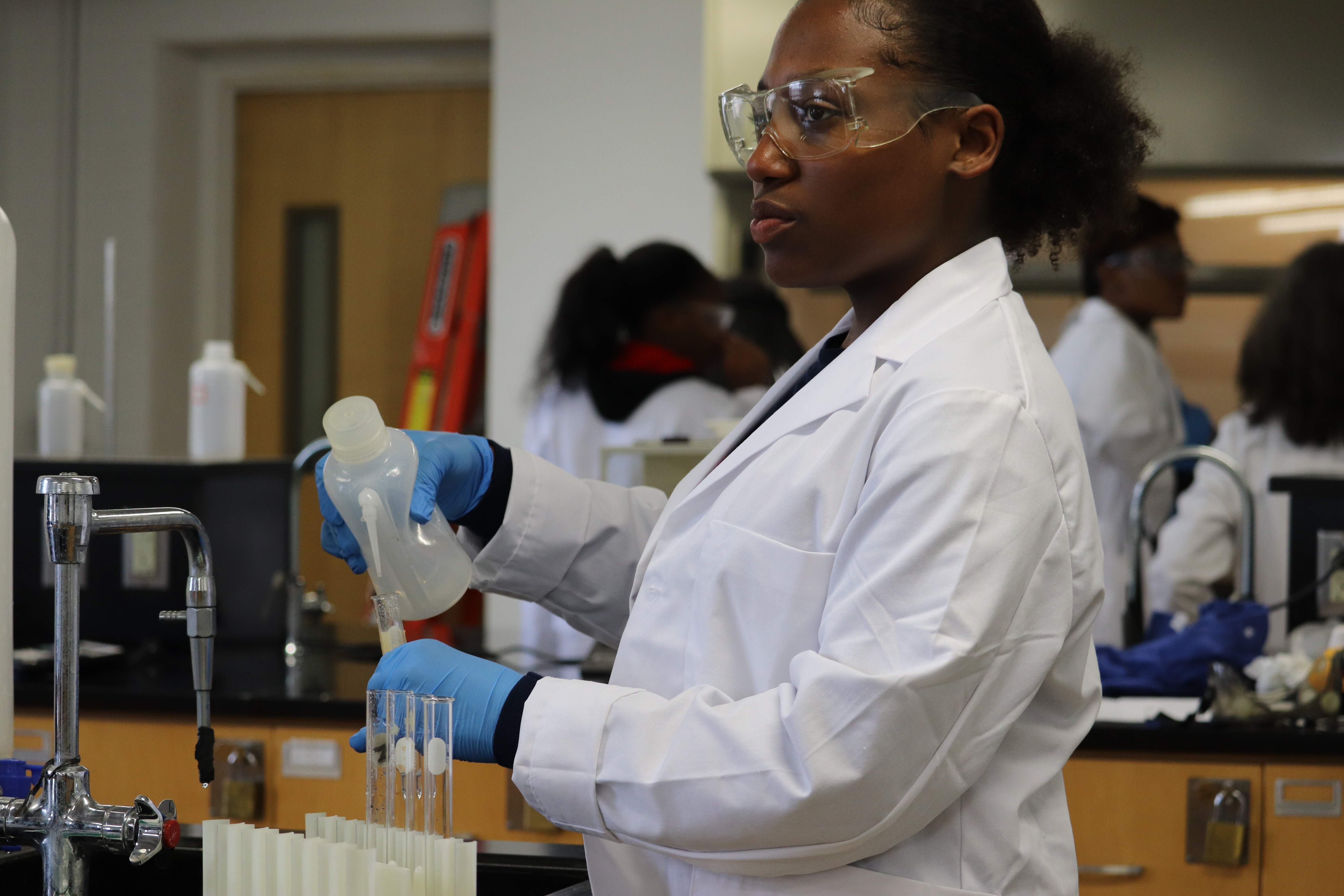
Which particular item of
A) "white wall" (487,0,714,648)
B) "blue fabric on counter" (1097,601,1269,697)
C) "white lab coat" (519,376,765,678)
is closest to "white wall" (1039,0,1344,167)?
"white wall" (487,0,714,648)

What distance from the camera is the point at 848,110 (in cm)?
99

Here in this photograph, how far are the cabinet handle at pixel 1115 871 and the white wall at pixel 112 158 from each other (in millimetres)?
3459

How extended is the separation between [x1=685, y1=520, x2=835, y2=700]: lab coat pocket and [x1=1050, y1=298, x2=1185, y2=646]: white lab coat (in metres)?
2.22

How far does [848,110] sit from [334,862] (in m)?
0.66

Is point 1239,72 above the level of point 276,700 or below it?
above

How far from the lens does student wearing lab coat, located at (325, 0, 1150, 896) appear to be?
2.71ft

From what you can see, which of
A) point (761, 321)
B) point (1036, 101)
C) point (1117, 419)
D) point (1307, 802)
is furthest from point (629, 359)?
point (1036, 101)

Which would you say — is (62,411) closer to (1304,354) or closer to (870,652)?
(870,652)

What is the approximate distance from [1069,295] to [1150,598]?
4.11 feet

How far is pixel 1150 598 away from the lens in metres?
2.73

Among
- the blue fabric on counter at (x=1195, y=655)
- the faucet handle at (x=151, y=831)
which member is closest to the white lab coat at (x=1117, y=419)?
the blue fabric on counter at (x=1195, y=655)

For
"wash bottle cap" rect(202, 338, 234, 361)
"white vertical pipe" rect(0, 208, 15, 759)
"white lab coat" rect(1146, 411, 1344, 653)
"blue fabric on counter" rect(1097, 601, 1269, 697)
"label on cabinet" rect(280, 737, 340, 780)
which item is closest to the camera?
"white vertical pipe" rect(0, 208, 15, 759)

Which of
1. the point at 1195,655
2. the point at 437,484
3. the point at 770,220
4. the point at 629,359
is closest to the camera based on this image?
the point at 770,220

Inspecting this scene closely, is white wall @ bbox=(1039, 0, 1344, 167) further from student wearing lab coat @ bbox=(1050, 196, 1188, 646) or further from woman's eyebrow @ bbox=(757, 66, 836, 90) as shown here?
woman's eyebrow @ bbox=(757, 66, 836, 90)
